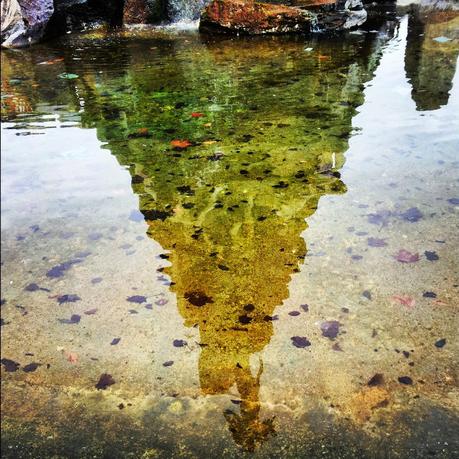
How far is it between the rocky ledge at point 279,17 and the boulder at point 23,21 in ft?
10.7

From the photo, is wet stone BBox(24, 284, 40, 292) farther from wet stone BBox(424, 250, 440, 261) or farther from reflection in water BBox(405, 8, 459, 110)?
reflection in water BBox(405, 8, 459, 110)

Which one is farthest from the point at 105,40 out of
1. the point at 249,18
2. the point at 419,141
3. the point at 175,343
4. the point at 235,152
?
the point at 175,343

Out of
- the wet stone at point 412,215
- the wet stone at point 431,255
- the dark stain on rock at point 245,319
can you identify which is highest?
the wet stone at point 412,215

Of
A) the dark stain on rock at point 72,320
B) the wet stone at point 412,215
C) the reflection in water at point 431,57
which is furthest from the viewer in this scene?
the reflection in water at point 431,57

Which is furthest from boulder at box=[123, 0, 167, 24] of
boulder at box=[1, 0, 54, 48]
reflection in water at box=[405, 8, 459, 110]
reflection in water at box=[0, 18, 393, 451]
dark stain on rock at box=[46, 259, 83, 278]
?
dark stain on rock at box=[46, 259, 83, 278]

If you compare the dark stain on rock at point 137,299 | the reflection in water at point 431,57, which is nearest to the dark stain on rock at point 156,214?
the dark stain on rock at point 137,299

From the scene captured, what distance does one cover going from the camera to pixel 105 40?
8641 millimetres

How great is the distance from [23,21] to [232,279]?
8.50m

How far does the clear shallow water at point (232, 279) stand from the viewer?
142 cm

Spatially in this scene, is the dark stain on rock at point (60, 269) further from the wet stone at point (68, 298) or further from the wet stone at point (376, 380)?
the wet stone at point (376, 380)

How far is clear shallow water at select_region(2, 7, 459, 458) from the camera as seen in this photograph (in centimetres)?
142

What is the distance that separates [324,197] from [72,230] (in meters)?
1.46

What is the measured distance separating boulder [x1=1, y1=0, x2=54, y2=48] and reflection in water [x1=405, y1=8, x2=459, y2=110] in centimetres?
666

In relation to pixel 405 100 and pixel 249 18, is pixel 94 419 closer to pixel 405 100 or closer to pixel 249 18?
pixel 405 100
